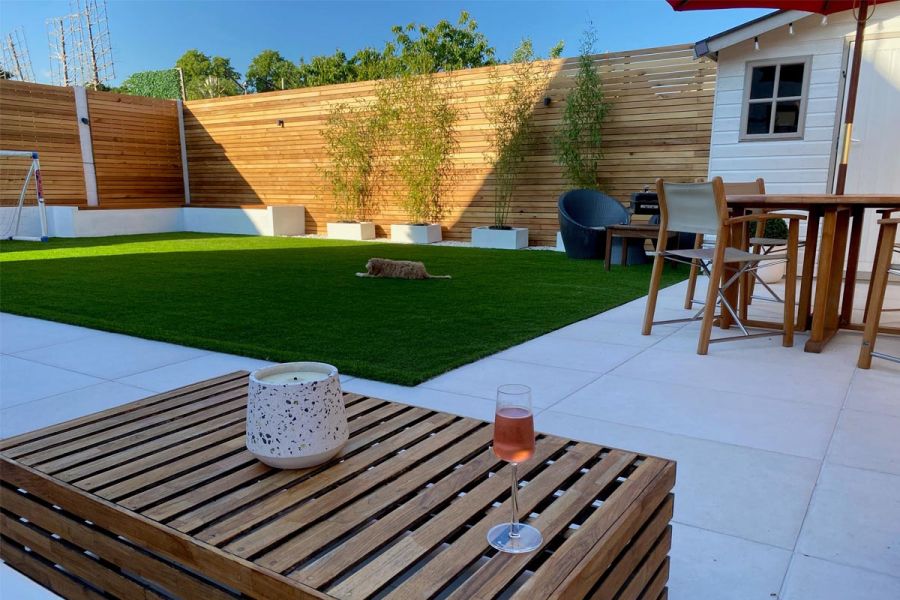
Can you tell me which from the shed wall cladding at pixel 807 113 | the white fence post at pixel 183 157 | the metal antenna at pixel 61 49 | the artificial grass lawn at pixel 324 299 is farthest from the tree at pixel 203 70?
the shed wall cladding at pixel 807 113

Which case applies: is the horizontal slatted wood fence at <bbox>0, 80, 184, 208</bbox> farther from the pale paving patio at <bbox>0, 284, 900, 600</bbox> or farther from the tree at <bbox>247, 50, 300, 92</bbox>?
the tree at <bbox>247, 50, 300, 92</bbox>

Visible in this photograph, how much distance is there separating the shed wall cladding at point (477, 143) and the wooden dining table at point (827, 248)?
13.3 ft

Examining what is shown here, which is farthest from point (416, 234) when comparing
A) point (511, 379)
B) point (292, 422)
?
point (292, 422)

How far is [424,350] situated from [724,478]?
1666mm

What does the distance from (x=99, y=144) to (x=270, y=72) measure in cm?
2805

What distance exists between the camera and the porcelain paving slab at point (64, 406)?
7.34 feet

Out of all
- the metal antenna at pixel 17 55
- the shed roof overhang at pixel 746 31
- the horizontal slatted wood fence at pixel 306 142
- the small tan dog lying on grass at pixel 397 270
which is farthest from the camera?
the metal antenna at pixel 17 55

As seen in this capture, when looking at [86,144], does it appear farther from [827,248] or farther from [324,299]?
[827,248]

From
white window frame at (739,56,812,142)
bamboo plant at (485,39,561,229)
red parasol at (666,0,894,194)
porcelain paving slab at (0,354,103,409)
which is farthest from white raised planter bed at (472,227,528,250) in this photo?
porcelain paving slab at (0,354,103,409)

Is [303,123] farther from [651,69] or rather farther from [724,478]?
[724,478]

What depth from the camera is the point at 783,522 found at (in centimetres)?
156

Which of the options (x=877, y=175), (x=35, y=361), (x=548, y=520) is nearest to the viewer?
(x=548, y=520)

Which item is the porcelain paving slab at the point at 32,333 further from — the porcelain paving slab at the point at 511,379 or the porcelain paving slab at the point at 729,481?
the porcelain paving slab at the point at 729,481

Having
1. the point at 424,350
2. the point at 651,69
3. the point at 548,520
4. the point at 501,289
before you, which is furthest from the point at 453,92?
the point at 548,520
